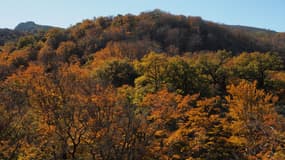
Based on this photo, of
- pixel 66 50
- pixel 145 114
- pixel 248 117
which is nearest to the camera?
pixel 145 114

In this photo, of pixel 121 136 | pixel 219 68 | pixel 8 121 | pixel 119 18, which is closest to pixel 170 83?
pixel 219 68

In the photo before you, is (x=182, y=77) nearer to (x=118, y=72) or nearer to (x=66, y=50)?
(x=118, y=72)

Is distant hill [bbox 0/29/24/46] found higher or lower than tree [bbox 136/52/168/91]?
higher

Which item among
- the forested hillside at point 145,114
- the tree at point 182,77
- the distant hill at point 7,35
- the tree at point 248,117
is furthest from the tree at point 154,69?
the distant hill at point 7,35

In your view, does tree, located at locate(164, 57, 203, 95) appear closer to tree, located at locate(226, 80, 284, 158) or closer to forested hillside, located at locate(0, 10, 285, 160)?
forested hillside, located at locate(0, 10, 285, 160)

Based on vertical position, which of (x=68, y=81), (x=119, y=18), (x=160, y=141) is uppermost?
(x=119, y=18)

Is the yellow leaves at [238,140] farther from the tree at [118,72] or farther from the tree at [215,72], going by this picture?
the tree at [118,72]

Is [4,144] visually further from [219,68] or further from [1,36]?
[1,36]

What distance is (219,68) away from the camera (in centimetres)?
5234

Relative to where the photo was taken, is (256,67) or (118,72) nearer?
(118,72)

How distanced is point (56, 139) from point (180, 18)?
380 ft

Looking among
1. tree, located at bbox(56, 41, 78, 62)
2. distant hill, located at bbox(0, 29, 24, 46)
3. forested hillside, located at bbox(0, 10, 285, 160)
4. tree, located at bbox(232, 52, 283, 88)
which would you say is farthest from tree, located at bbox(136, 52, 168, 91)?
distant hill, located at bbox(0, 29, 24, 46)

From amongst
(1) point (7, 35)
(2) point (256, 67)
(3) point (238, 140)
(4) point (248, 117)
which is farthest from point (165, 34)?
(3) point (238, 140)

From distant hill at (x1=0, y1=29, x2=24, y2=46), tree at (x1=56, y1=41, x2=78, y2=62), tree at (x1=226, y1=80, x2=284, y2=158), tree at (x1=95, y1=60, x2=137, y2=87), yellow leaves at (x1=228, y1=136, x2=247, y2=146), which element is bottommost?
yellow leaves at (x1=228, y1=136, x2=247, y2=146)
